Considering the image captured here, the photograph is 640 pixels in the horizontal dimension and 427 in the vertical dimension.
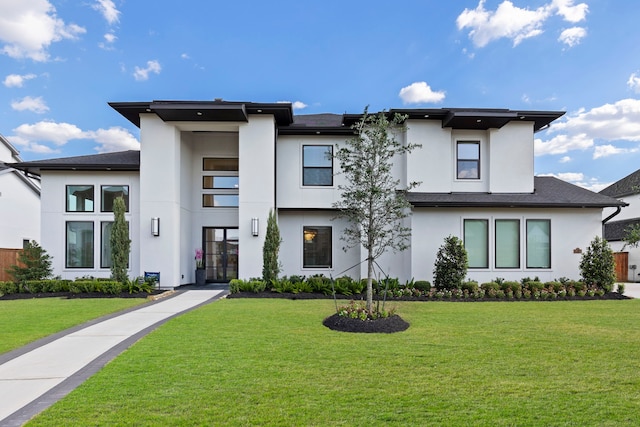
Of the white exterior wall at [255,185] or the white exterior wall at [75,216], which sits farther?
the white exterior wall at [75,216]

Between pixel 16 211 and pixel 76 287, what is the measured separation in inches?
539

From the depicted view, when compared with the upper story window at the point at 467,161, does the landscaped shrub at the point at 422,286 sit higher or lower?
lower

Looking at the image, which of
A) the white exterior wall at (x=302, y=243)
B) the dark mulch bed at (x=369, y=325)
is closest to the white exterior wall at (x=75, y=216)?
the white exterior wall at (x=302, y=243)

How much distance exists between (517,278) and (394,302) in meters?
5.74

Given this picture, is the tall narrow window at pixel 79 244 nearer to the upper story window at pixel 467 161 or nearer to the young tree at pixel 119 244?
the young tree at pixel 119 244

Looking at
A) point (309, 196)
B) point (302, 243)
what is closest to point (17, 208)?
point (302, 243)

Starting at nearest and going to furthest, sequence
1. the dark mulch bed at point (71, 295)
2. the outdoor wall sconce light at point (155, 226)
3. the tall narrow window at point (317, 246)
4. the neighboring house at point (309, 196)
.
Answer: the dark mulch bed at point (71, 295)
the outdoor wall sconce light at point (155, 226)
the neighboring house at point (309, 196)
the tall narrow window at point (317, 246)

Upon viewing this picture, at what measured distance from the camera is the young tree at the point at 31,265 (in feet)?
40.5

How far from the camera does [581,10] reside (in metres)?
13.0

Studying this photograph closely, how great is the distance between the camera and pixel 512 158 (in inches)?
545

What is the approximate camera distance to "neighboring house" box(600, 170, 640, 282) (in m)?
18.7

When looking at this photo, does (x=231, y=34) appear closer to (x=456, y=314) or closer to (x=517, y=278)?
(x=456, y=314)

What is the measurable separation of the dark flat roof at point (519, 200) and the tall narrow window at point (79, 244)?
12.4m

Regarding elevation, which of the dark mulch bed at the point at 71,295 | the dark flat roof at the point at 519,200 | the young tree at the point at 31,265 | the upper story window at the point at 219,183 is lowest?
the dark mulch bed at the point at 71,295
